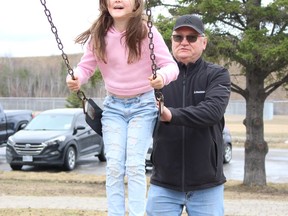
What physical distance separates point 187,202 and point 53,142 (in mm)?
11729

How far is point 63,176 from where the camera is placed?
575 inches

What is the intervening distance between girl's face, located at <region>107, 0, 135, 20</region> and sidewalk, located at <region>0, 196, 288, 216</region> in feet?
18.2

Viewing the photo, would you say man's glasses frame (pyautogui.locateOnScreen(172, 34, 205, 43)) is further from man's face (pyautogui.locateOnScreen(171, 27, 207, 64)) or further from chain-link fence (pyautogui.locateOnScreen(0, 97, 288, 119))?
chain-link fence (pyautogui.locateOnScreen(0, 97, 288, 119))

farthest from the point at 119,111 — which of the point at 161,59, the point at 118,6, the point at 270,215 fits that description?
the point at 270,215

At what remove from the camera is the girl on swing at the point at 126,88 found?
12.4 feet

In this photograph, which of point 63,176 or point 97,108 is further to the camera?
point 63,176

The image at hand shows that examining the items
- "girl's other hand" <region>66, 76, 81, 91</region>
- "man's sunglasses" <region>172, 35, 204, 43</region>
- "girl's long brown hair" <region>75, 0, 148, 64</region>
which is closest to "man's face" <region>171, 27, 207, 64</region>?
"man's sunglasses" <region>172, 35, 204, 43</region>

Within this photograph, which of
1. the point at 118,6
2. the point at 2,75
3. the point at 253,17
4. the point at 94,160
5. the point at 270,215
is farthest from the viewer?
the point at 2,75

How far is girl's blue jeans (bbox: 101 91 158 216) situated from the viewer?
12.5 ft

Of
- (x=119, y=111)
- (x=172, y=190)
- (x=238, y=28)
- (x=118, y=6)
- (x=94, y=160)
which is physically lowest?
(x=94, y=160)

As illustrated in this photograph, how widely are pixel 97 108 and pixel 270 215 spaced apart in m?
5.53

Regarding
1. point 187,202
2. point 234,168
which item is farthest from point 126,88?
point 234,168

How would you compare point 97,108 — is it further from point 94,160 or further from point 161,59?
point 94,160

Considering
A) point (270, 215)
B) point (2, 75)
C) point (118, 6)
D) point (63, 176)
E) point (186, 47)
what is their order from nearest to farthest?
1. point (118, 6)
2. point (186, 47)
3. point (270, 215)
4. point (63, 176)
5. point (2, 75)
